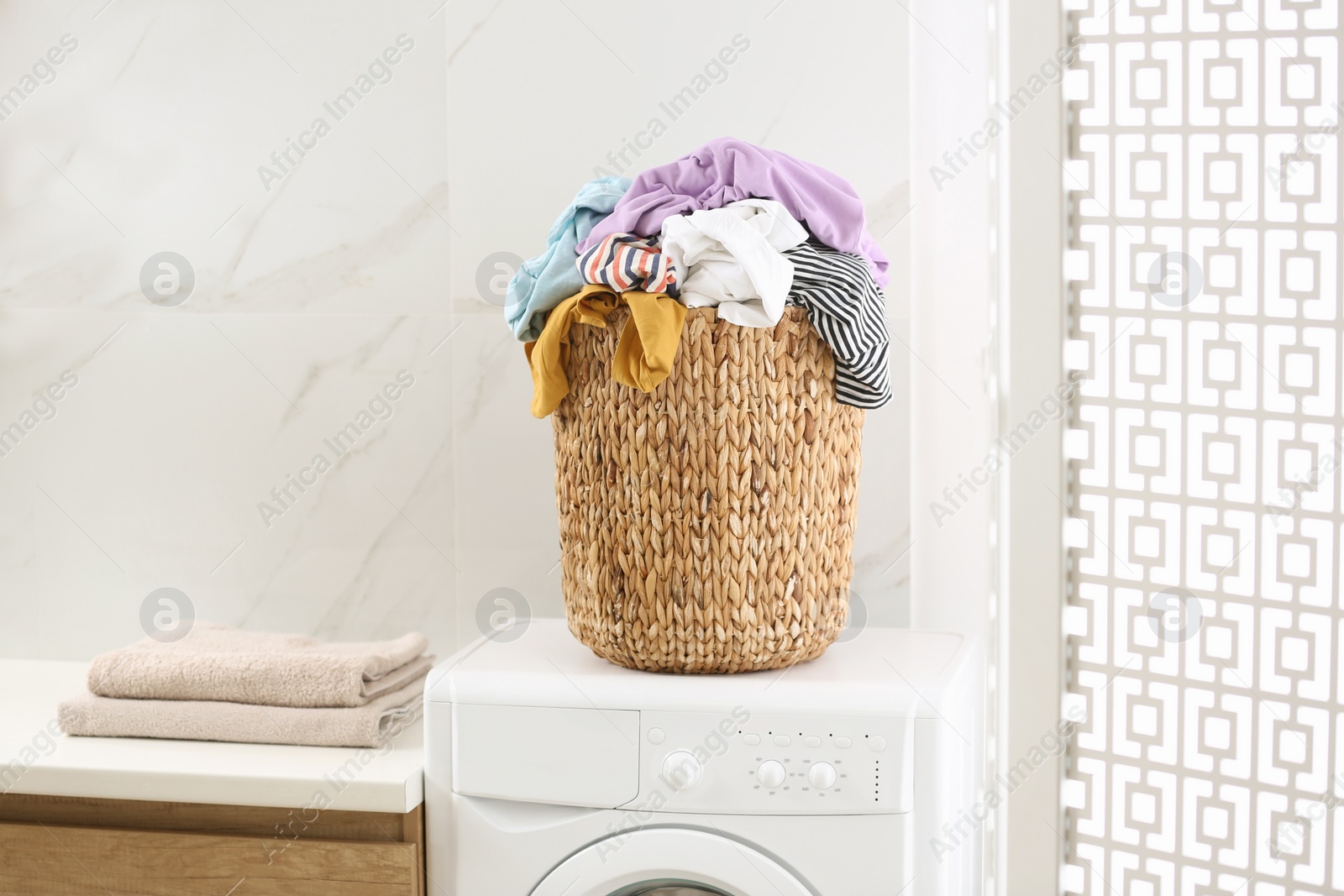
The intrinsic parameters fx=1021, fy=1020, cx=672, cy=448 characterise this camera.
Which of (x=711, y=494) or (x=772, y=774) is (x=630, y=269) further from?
(x=772, y=774)

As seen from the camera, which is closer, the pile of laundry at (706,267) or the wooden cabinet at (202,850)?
the pile of laundry at (706,267)

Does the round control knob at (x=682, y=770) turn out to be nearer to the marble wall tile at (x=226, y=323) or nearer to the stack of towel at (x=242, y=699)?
the stack of towel at (x=242, y=699)

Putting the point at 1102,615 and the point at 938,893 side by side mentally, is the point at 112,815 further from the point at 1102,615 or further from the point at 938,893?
the point at 1102,615

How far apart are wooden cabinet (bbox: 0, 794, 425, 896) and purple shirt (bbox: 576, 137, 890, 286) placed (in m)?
0.70

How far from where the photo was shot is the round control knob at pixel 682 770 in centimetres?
107

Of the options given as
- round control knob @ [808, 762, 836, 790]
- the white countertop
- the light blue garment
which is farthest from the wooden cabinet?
the light blue garment

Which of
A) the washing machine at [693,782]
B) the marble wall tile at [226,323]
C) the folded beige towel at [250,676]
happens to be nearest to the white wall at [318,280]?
the marble wall tile at [226,323]

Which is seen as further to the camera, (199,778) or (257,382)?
(257,382)

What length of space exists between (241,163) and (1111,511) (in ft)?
4.50

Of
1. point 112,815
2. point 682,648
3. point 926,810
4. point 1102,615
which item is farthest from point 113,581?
point 1102,615

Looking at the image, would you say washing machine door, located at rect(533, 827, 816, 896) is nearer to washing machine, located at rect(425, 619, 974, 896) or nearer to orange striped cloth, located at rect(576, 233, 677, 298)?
washing machine, located at rect(425, 619, 974, 896)

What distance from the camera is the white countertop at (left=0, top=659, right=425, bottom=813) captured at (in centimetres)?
Result: 114

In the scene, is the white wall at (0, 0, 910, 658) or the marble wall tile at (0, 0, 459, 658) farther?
the marble wall tile at (0, 0, 459, 658)

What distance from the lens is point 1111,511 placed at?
3.60 ft
